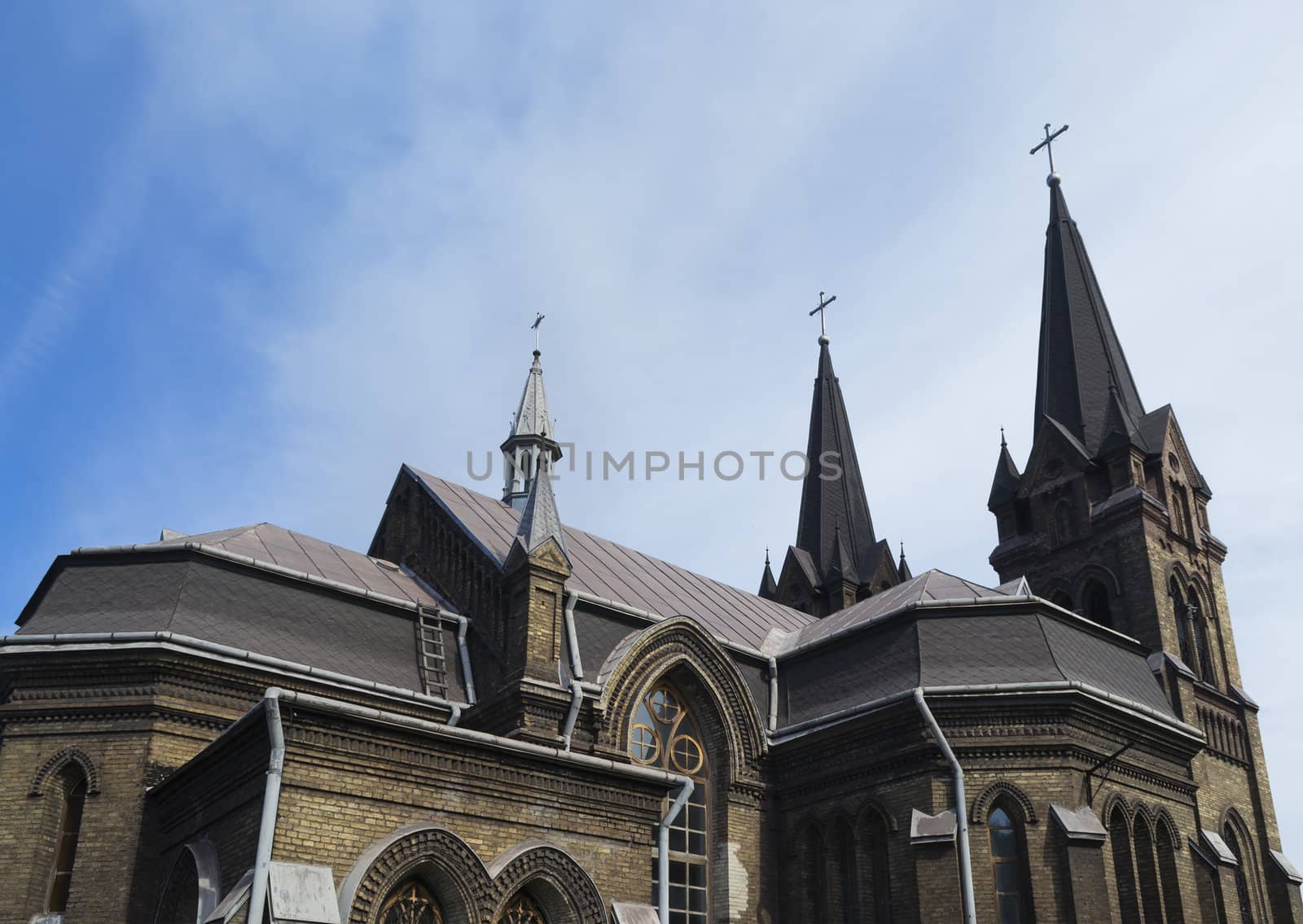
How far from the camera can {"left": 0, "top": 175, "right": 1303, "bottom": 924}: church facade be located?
13.8 m

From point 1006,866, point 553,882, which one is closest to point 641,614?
point 1006,866

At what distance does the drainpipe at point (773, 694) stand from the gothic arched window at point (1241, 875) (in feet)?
34.9

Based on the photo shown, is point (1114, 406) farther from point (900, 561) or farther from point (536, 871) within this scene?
point (536, 871)

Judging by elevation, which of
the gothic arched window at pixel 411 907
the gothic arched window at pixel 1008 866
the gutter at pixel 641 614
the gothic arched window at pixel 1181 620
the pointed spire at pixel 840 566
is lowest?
the gothic arched window at pixel 411 907

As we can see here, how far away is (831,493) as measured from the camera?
42438 millimetres

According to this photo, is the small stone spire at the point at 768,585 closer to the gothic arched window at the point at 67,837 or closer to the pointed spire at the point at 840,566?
the pointed spire at the point at 840,566

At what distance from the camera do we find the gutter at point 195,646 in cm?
1692

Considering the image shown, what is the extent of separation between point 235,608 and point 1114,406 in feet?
77.2

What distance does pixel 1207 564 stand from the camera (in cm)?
3203

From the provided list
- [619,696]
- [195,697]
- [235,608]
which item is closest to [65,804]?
[195,697]

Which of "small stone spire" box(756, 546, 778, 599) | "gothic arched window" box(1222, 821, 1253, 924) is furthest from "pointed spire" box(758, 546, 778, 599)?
"gothic arched window" box(1222, 821, 1253, 924)

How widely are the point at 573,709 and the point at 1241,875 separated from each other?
54.1ft

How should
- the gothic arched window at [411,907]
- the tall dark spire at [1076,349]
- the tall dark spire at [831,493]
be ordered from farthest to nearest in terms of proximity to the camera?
the tall dark spire at [831,493] → the tall dark spire at [1076,349] → the gothic arched window at [411,907]

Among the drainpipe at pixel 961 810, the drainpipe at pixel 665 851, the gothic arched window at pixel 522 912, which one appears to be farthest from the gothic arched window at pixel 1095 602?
the gothic arched window at pixel 522 912
